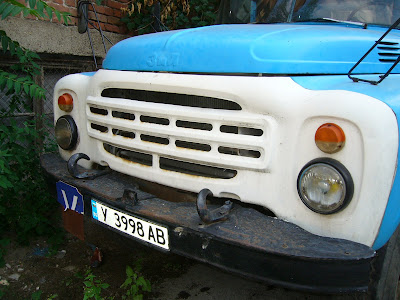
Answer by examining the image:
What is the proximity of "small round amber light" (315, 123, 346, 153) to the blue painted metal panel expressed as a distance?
0.20 m

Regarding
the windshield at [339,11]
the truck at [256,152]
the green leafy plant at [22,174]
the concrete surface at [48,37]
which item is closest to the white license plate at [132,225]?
the truck at [256,152]

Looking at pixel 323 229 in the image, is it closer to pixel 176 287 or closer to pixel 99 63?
pixel 176 287

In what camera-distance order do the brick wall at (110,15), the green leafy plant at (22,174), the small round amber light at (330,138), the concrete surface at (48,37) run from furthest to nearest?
the brick wall at (110,15)
the concrete surface at (48,37)
the green leafy plant at (22,174)
the small round amber light at (330,138)

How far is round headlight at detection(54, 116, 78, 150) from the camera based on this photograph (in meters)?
2.69

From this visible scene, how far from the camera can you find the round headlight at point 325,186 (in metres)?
1.65

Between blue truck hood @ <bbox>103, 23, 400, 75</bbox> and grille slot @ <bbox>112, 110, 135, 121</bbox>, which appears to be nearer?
blue truck hood @ <bbox>103, 23, 400, 75</bbox>

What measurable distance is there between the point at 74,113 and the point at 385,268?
2.07 metres

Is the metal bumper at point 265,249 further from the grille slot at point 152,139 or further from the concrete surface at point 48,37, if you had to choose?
the concrete surface at point 48,37

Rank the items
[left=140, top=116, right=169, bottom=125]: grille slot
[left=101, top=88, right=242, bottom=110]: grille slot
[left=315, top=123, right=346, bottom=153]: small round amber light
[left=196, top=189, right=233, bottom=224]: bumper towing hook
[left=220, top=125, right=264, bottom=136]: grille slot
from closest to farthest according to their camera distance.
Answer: [left=315, top=123, right=346, bottom=153]: small round amber light
[left=196, top=189, right=233, bottom=224]: bumper towing hook
[left=220, top=125, right=264, bottom=136]: grille slot
[left=101, top=88, right=242, bottom=110]: grille slot
[left=140, top=116, right=169, bottom=125]: grille slot

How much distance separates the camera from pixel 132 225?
2064 mm

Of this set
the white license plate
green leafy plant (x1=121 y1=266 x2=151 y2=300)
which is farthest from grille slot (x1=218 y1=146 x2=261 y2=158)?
green leafy plant (x1=121 y1=266 x2=151 y2=300)

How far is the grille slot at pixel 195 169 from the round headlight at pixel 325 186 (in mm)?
410

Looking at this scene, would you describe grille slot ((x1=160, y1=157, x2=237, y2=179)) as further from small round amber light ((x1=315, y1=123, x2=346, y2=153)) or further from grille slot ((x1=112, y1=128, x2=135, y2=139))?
small round amber light ((x1=315, y1=123, x2=346, y2=153))

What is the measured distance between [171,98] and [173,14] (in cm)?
390
